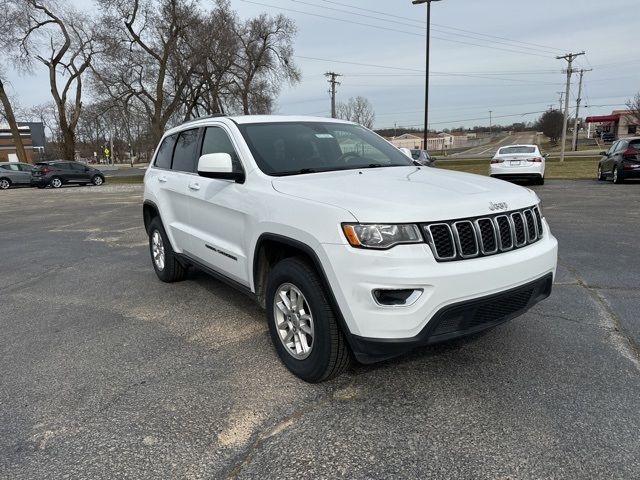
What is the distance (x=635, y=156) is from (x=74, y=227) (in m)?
17.0

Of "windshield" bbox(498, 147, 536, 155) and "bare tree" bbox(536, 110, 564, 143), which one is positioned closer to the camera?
"windshield" bbox(498, 147, 536, 155)

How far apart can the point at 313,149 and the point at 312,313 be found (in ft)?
5.50

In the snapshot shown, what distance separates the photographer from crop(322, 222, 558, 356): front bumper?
2.60 m

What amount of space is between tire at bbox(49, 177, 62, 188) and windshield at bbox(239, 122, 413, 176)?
28325 millimetres

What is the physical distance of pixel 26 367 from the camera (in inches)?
143

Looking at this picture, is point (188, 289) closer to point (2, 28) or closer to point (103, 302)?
point (103, 302)

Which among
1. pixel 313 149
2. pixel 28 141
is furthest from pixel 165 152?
pixel 28 141

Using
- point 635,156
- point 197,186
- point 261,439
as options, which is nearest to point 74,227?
point 197,186

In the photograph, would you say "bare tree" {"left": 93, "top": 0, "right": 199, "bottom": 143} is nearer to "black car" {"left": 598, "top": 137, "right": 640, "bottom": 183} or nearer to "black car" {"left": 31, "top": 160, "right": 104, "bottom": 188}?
"black car" {"left": 31, "top": 160, "right": 104, "bottom": 188}

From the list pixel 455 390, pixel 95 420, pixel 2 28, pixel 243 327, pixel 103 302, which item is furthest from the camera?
pixel 2 28

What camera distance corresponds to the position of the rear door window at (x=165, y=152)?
18.0 ft

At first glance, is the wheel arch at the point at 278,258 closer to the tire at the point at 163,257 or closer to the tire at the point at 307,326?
the tire at the point at 307,326

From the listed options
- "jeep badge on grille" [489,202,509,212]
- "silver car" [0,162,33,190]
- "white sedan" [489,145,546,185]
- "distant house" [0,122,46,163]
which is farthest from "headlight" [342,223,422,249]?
"distant house" [0,122,46,163]

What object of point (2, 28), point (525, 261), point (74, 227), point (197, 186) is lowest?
point (74, 227)
